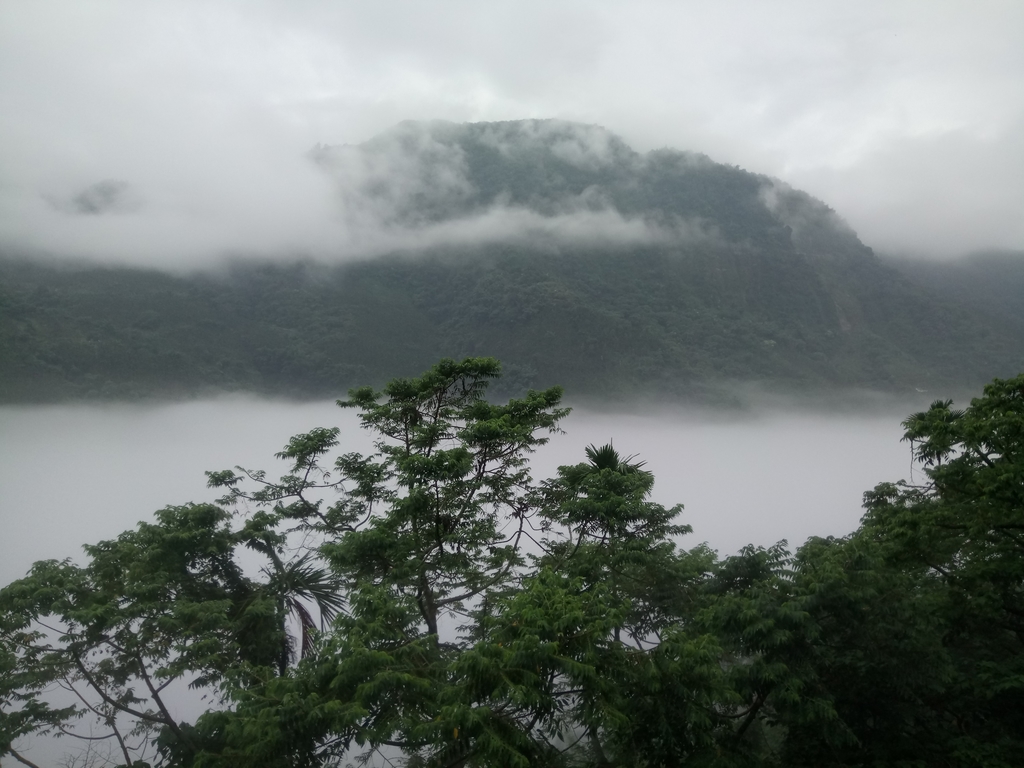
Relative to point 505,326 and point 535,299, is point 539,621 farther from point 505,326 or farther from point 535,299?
point 535,299

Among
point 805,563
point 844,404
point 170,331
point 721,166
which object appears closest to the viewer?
point 805,563

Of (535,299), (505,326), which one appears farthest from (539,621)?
(535,299)

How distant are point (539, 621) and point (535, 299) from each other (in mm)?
44133

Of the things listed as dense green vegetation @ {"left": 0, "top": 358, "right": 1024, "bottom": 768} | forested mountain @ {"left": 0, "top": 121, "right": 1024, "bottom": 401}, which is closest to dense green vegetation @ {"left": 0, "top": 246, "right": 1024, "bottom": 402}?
forested mountain @ {"left": 0, "top": 121, "right": 1024, "bottom": 401}

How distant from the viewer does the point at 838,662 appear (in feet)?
31.5

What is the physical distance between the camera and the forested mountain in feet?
126

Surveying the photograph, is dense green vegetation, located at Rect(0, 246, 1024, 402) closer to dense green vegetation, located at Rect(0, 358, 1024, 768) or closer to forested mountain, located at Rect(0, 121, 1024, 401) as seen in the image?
forested mountain, located at Rect(0, 121, 1024, 401)

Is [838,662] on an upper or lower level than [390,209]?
lower

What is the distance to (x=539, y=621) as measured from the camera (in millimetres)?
7418

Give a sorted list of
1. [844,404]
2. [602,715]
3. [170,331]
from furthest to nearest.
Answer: [844,404]
[170,331]
[602,715]

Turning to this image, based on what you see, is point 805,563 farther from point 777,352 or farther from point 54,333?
point 777,352

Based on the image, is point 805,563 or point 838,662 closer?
point 838,662

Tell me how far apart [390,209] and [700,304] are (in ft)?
145

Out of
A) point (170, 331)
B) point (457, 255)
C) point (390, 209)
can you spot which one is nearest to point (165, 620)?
point (170, 331)
